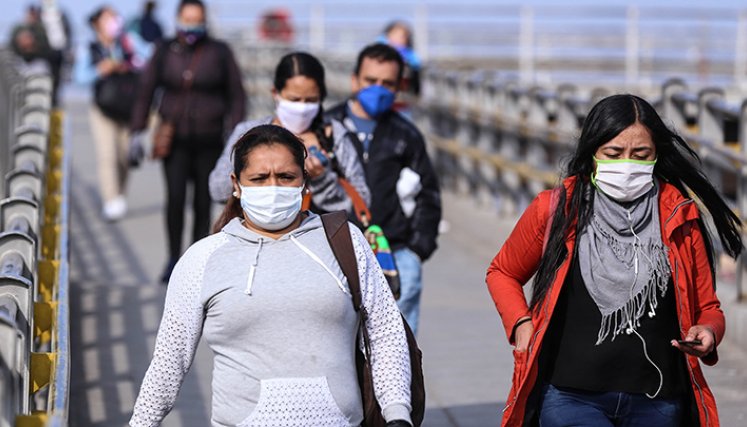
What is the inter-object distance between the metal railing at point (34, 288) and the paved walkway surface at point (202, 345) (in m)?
0.89

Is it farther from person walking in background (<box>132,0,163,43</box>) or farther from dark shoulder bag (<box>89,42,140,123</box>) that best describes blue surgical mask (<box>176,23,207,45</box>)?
person walking in background (<box>132,0,163,43</box>)

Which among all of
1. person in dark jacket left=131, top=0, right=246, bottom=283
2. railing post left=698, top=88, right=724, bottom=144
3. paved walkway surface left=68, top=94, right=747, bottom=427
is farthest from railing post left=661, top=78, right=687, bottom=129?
person in dark jacket left=131, top=0, right=246, bottom=283

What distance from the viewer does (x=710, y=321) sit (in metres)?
4.62

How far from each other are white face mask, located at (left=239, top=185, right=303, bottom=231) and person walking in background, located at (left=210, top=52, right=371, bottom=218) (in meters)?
1.60

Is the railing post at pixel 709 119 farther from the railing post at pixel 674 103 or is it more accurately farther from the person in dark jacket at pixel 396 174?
the person in dark jacket at pixel 396 174

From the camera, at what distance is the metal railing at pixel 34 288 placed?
3.48 meters

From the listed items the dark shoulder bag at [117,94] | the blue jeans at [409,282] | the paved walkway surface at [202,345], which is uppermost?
the blue jeans at [409,282]

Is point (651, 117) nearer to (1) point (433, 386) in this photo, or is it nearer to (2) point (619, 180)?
(2) point (619, 180)

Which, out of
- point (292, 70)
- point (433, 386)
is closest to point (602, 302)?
point (292, 70)

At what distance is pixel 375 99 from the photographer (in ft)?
22.2

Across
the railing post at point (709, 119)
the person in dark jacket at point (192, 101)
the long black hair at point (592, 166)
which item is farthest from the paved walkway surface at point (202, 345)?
the long black hair at point (592, 166)

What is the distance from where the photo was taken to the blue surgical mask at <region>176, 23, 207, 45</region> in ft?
34.1

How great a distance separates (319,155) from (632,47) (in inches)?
751

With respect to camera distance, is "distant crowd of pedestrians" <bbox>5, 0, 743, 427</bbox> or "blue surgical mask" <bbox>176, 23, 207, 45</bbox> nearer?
"distant crowd of pedestrians" <bbox>5, 0, 743, 427</bbox>
